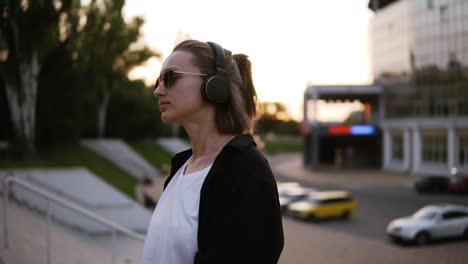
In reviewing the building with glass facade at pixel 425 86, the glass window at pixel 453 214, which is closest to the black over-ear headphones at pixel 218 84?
the glass window at pixel 453 214

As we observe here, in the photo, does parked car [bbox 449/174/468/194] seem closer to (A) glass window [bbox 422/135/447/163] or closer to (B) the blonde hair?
(A) glass window [bbox 422/135/447/163]

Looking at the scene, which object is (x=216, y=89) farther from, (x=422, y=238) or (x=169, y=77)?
(x=422, y=238)

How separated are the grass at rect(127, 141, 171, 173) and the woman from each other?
36255 millimetres

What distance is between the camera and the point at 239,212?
140 centimetres

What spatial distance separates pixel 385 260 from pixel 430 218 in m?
6.42

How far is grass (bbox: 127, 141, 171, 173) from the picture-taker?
3934 cm

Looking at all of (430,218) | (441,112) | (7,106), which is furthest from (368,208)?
(441,112)

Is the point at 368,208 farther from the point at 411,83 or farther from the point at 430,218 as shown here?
the point at 411,83

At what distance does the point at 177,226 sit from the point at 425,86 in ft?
142

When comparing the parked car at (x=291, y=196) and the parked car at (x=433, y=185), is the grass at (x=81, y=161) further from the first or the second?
the parked car at (x=433, y=185)

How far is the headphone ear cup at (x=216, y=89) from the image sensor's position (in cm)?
164

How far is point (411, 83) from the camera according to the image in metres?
42.2

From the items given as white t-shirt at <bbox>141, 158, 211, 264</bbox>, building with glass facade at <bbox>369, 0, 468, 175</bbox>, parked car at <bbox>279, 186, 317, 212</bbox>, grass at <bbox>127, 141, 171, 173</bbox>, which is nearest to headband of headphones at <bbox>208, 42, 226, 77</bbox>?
white t-shirt at <bbox>141, 158, 211, 264</bbox>

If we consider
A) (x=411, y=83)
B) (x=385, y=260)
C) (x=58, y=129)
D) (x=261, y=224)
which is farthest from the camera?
(x=411, y=83)
